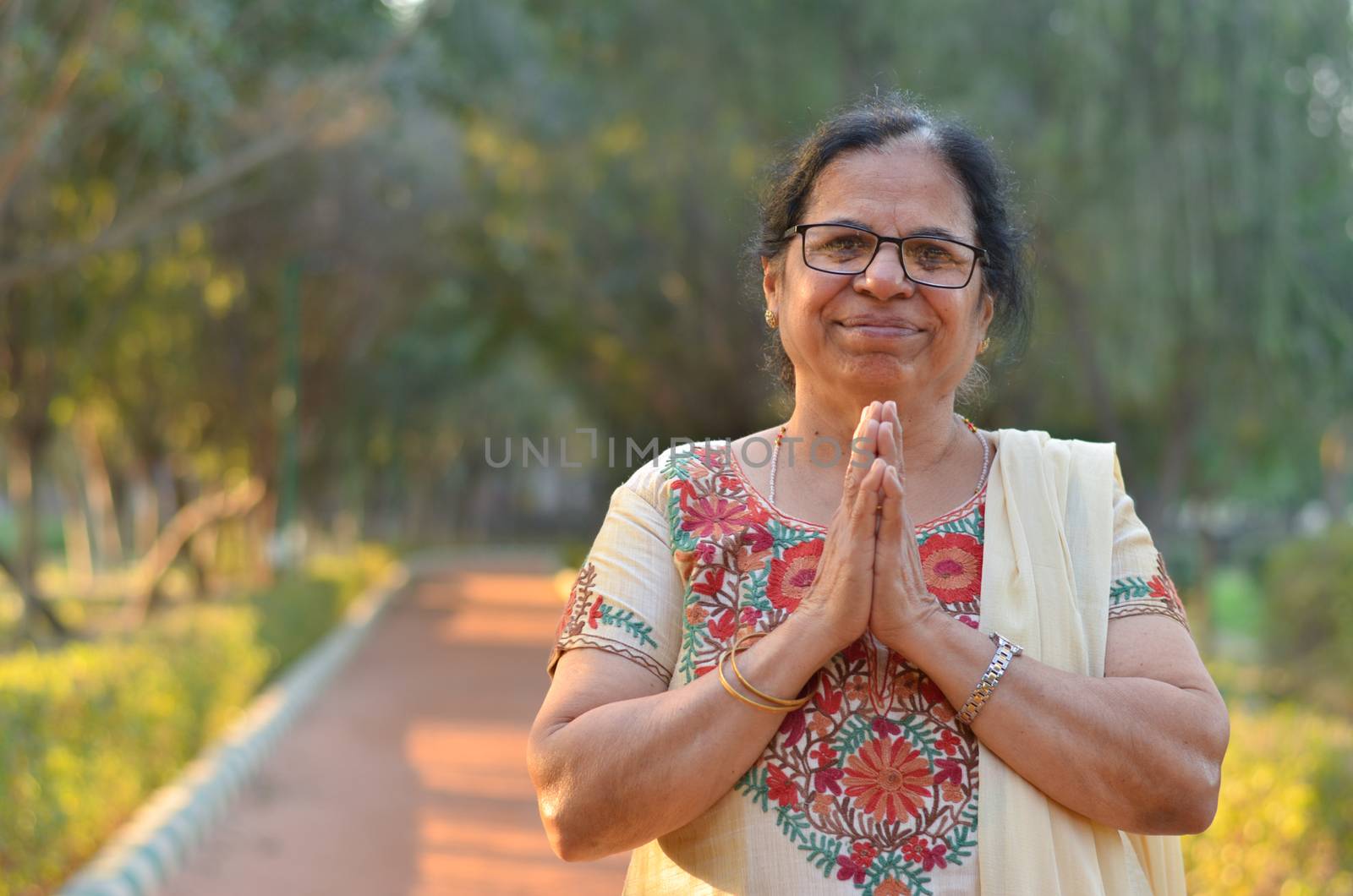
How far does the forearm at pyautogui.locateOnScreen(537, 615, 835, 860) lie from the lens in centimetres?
202

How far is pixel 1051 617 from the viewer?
214 cm

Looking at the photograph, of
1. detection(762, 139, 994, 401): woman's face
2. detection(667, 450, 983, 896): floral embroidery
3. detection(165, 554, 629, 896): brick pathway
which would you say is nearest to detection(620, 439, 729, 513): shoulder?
detection(667, 450, 983, 896): floral embroidery

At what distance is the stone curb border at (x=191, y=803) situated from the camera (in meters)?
6.81

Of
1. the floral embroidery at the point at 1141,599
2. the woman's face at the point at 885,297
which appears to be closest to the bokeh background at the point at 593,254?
the woman's face at the point at 885,297

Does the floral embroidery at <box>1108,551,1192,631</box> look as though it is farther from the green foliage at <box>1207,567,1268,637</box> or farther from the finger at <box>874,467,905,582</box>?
the green foliage at <box>1207,567,1268,637</box>

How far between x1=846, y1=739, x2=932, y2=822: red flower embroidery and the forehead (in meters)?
0.75

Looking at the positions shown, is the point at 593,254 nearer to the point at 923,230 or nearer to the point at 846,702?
the point at 923,230

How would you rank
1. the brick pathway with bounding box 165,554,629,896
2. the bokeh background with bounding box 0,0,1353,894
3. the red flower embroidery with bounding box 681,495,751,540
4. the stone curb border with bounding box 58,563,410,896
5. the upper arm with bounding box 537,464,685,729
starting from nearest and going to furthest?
1. the upper arm with bounding box 537,464,685,729
2. the red flower embroidery with bounding box 681,495,751,540
3. the stone curb border with bounding box 58,563,410,896
4. the brick pathway with bounding box 165,554,629,896
5. the bokeh background with bounding box 0,0,1353,894

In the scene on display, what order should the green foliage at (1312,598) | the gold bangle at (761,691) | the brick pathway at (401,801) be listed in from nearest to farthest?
the gold bangle at (761,691) < the brick pathway at (401,801) < the green foliage at (1312,598)

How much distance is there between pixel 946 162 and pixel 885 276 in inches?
8.8

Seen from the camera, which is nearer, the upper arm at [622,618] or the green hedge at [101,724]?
the upper arm at [622,618]

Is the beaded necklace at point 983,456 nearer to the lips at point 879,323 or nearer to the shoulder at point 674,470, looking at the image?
the shoulder at point 674,470

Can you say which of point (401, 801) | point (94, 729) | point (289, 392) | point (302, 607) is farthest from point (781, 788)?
point (289, 392)

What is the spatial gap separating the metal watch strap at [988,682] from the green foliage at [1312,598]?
1053 cm
